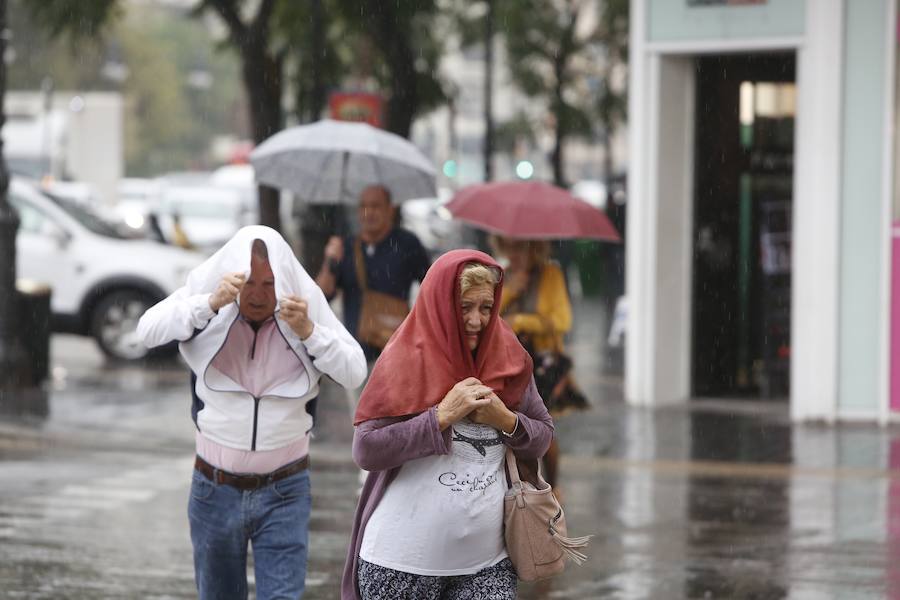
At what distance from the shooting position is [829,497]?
10.2 metres

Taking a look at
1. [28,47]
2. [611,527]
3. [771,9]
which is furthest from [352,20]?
[28,47]

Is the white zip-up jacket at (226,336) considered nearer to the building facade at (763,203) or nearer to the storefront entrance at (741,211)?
the building facade at (763,203)

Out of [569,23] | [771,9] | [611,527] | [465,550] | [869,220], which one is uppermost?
[569,23]

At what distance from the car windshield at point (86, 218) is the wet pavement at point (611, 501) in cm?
347

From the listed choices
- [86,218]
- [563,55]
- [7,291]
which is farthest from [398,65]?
[563,55]

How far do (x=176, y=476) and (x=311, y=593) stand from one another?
3.58m

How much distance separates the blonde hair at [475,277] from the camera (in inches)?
187

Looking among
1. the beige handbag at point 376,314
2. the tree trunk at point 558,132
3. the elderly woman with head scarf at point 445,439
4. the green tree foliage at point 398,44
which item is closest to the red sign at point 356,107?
the green tree foliage at point 398,44

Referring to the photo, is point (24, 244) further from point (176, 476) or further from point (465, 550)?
point (465, 550)

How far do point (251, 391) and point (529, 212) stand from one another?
3880 millimetres

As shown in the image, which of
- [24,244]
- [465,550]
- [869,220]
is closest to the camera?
[465,550]

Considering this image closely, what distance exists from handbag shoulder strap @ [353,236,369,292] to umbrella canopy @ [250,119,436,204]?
120 cm

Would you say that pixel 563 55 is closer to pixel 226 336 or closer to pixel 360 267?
pixel 360 267

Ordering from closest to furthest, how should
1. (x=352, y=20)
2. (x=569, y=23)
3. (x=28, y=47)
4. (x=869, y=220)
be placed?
(x=869, y=220)
(x=352, y=20)
(x=569, y=23)
(x=28, y=47)
